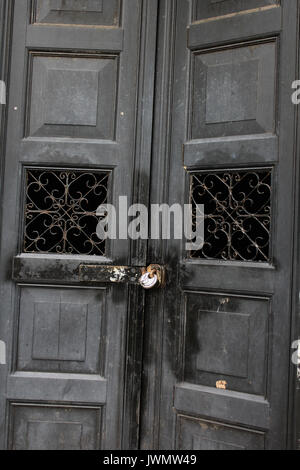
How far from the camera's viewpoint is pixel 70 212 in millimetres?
2266

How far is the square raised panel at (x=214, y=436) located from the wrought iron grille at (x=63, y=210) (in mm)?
794

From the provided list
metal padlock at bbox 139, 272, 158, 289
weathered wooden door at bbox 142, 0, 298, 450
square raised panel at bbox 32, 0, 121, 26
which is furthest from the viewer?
square raised panel at bbox 32, 0, 121, 26

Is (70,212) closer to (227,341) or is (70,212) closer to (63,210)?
(63,210)

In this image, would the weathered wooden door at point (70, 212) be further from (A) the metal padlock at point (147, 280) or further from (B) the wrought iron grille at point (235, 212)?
(B) the wrought iron grille at point (235, 212)

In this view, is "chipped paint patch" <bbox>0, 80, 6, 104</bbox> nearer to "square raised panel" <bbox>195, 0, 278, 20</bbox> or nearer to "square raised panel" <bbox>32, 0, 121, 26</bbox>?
"square raised panel" <bbox>32, 0, 121, 26</bbox>

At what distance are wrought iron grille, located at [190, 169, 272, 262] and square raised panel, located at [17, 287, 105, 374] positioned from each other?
50cm

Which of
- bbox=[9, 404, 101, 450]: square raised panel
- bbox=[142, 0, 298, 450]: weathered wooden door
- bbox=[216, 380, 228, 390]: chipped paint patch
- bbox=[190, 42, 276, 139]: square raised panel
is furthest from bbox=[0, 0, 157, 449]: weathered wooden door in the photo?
bbox=[216, 380, 228, 390]: chipped paint patch

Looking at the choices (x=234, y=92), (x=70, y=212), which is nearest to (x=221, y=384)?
(x=70, y=212)

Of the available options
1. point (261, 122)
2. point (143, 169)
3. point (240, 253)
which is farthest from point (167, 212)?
point (261, 122)

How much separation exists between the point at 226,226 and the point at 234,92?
54 centimetres

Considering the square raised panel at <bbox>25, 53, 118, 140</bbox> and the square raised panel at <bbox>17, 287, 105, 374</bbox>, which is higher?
the square raised panel at <bbox>25, 53, 118, 140</bbox>

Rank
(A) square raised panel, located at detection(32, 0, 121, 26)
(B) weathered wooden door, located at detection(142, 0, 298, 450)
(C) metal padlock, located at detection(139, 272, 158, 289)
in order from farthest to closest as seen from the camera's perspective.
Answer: (A) square raised panel, located at detection(32, 0, 121, 26) → (C) metal padlock, located at detection(139, 272, 158, 289) → (B) weathered wooden door, located at detection(142, 0, 298, 450)

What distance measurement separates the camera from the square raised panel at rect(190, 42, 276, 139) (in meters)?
2.05

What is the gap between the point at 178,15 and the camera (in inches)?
88.4
